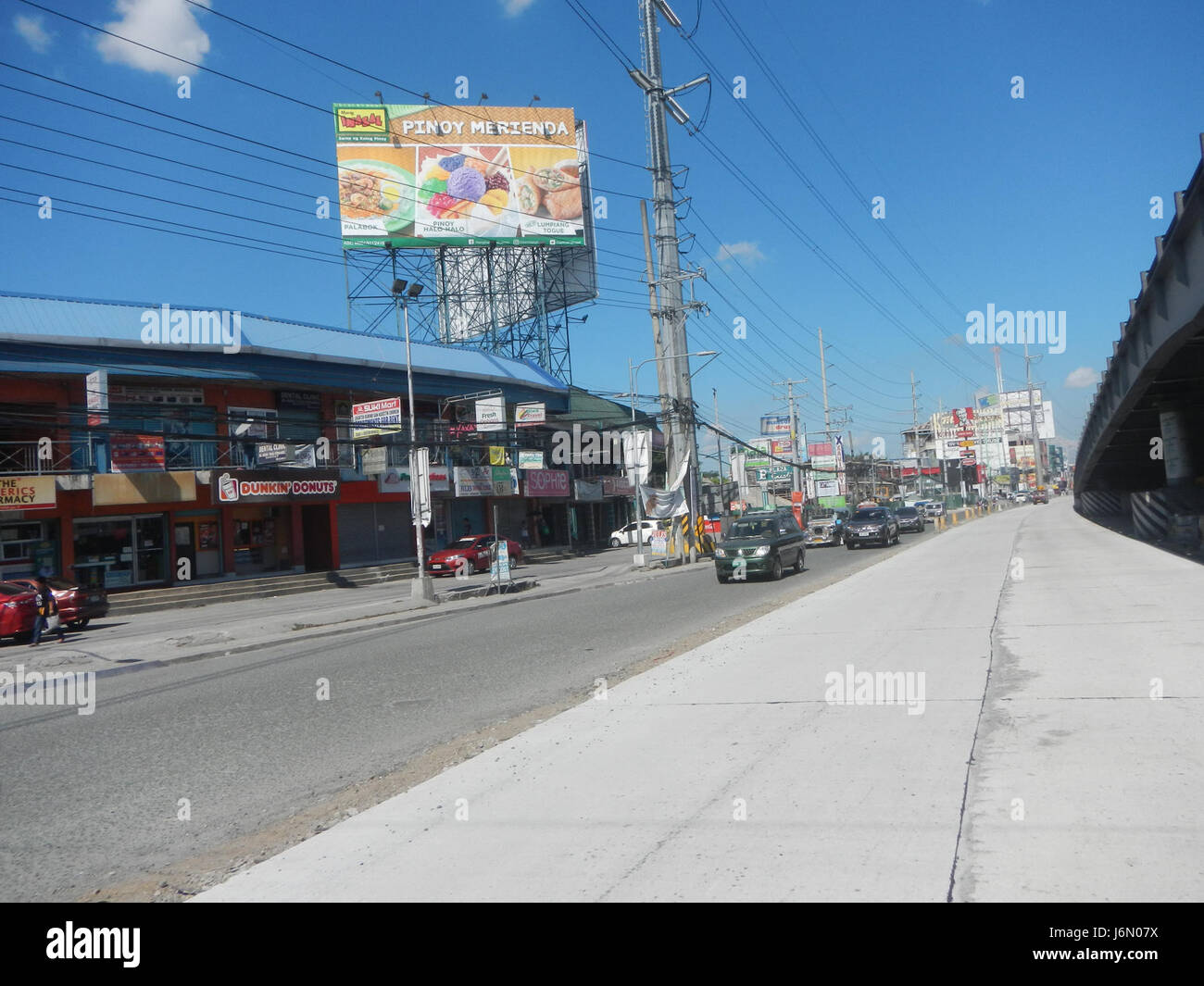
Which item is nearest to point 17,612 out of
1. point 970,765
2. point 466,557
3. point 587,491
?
point 466,557

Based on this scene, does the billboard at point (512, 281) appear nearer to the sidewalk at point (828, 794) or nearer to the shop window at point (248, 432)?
the shop window at point (248, 432)

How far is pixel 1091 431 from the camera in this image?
33.2 meters

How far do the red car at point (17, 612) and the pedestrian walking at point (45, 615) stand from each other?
0.41ft

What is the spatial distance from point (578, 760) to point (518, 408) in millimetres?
35937

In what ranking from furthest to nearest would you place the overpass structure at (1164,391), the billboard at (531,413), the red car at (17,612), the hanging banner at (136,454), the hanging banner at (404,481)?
1. the billboard at (531,413)
2. the hanging banner at (404,481)
3. the hanging banner at (136,454)
4. the red car at (17,612)
5. the overpass structure at (1164,391)

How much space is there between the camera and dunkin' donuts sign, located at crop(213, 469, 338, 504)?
105 ft

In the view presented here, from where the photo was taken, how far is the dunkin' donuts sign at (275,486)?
32000 mm

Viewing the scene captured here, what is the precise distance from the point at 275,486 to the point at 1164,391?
28.9m

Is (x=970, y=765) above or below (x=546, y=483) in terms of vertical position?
below

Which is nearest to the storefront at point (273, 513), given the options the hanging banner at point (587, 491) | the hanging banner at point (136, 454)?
the hanging banner at point (136, 454)

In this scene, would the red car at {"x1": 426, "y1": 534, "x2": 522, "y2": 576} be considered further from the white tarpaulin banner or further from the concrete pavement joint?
the concrete pavement joint

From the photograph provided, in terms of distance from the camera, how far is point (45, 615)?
20.7 m

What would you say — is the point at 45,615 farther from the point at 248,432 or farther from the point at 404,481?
the point at 404,481

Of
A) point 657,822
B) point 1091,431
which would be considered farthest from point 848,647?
point 1091,431
